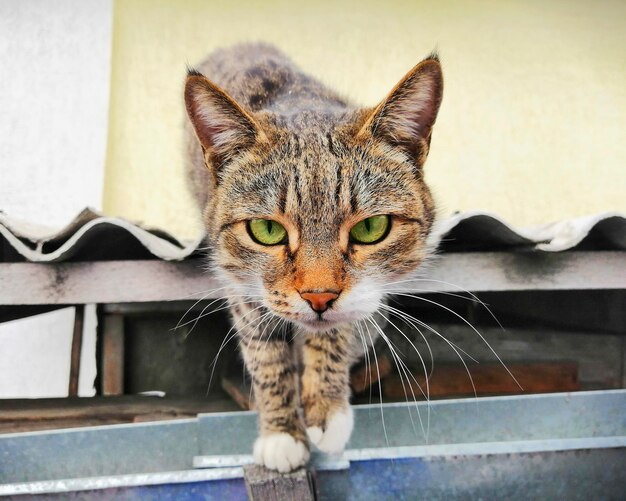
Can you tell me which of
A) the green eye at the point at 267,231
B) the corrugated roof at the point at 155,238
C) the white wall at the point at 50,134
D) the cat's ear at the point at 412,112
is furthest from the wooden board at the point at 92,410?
the cat's ear at the point at 412,112

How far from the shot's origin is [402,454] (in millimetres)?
996

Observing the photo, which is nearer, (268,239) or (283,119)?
(268,239)

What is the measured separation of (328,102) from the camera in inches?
54.2

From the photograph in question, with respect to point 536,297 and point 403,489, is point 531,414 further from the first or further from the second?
point 536,297

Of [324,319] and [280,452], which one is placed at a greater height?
[324,319]

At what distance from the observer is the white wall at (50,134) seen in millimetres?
1529

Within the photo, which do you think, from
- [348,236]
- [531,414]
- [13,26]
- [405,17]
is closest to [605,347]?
[531,414]

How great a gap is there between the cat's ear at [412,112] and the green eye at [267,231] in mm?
252

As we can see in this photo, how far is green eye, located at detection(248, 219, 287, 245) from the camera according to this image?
102 cm

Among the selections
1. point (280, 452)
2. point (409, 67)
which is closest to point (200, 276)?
point (280, 452)

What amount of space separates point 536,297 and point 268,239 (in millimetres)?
1014

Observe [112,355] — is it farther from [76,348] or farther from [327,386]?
[327,386]

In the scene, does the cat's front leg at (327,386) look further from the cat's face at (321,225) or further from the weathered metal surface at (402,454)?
the cat's face at (321,225)

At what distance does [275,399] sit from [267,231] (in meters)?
0.37
